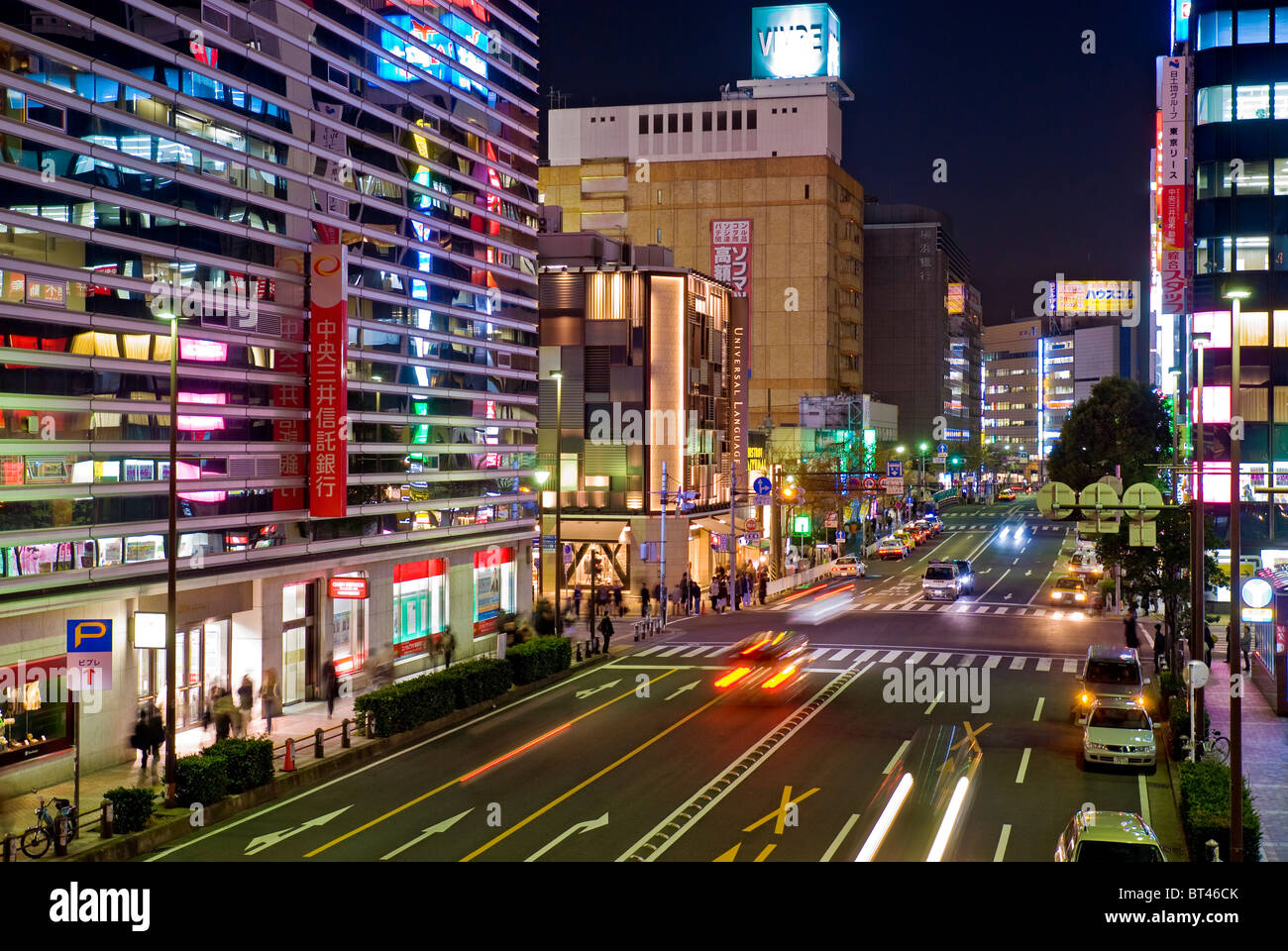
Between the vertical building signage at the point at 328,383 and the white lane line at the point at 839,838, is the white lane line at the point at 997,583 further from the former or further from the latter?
the white lane line at the point at 839,838

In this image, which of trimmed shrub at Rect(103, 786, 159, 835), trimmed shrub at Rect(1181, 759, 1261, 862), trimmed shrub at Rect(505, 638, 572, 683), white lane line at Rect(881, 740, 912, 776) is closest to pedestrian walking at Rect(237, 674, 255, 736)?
trimmed shrub at Rect(505, 638, 572, 683)

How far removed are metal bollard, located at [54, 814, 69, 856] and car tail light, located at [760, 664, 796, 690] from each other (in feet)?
71.0

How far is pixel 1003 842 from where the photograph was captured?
65.6 feet

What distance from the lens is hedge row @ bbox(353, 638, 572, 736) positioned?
28.8m

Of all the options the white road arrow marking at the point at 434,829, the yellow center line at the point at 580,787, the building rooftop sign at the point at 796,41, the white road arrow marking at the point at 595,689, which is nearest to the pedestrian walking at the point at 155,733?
the white road arrow marking at the point at 434,829

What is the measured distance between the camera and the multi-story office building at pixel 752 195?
12600cm

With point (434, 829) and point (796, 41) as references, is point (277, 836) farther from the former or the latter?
point (796, 41)

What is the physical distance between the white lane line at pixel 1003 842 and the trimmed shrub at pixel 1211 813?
2804mm

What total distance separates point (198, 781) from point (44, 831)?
3.08m

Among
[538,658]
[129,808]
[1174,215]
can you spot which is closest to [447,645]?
[538,658]

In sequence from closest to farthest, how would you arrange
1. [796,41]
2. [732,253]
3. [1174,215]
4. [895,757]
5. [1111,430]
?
[895,757]
[1174,215]
[1111,430]
[732,253]
[796,41]

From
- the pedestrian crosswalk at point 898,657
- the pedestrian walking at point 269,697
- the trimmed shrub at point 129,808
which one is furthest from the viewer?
the pedestrian crosswalk at point 898,657

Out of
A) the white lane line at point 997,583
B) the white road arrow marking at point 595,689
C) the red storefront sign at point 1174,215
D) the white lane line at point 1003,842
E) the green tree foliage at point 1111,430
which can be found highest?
the red storefront sign at point 1174,215

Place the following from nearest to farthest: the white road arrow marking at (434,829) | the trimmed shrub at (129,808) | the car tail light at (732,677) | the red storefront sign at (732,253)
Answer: the white road arrow marking at (434,829) < the trimmed shrub at (129,808) < the car tail light at (732,677) < the red storefront sign at (732,253)
